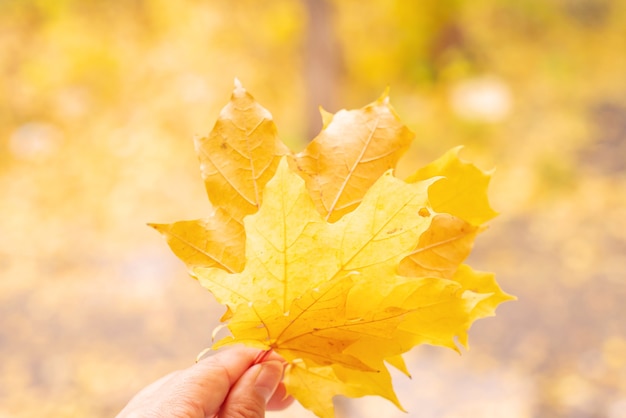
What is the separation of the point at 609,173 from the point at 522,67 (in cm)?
88

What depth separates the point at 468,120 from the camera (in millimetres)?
2852

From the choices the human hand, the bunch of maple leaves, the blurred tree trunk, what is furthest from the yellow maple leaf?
the blurred tree trunk

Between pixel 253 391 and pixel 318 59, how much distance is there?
203cm

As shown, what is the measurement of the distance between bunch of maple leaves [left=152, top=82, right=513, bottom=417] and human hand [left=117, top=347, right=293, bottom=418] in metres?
0.06

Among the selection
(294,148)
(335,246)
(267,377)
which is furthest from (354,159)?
(294,148)

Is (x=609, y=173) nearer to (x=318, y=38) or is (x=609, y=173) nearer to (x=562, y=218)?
(x=562, y=218)

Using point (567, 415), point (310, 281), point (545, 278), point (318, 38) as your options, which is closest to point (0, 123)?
point (318, 38)

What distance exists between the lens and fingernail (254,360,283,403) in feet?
1.79

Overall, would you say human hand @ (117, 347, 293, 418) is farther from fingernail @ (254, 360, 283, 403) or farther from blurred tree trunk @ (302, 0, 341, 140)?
blurred tree trunk @ (302, 0, 341, 140)

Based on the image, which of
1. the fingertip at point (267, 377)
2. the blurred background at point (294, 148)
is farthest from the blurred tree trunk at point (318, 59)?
the fingertip at point (267, 377)

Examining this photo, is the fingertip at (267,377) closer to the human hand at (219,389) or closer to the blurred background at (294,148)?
the human hand at (219,389)

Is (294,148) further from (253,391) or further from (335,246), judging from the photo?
(335,246)

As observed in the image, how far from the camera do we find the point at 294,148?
8.15 feet

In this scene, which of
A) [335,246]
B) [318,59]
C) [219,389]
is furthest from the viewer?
[318,59]
